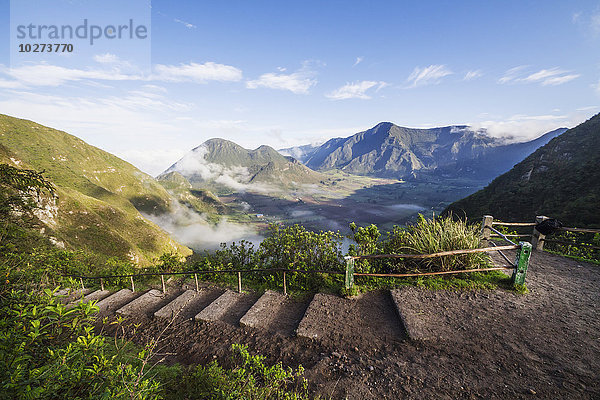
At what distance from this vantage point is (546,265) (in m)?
6.80

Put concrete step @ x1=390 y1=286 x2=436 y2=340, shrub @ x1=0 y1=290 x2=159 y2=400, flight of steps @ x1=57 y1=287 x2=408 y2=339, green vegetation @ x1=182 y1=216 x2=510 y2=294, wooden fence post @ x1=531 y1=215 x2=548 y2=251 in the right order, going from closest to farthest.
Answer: shrub @ x1=0 y1=290 x2=159 y2=400 < concrete step @ x1=390 y1=286 x2=436 y2=340 < flight of steps @ x1=57 y1=287 x2=408 y2=339 < green vegetation @ x1=182 y1=216 x2=510 y2=294 < wooden fence post @ x1=531 y1=215 x2=548 y2=251

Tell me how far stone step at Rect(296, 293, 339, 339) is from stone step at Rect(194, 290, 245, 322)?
5.94 ft

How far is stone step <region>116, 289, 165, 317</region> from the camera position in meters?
5.53

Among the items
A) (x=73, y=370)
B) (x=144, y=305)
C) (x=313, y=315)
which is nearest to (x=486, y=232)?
(x=313, y=315)

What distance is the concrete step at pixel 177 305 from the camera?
5152mm

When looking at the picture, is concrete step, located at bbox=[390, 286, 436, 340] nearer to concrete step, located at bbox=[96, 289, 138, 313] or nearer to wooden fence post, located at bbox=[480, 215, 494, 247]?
wooden fence post, located at bbox=[480, 215, 494, 247]

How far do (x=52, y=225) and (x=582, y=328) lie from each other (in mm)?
61516

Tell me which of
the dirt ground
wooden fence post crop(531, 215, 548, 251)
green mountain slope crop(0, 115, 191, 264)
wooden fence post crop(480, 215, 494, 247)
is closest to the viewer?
the dirt ground

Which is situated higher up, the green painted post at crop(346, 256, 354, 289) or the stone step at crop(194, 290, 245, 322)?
the green painted post at crop(346, 256, 354, 289)

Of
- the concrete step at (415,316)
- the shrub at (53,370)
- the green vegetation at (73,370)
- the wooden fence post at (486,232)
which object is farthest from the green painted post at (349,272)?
the wooden fence post at (486,232)

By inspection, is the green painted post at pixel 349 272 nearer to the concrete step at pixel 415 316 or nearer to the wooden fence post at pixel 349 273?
the wooden fence post at pixel 349 273

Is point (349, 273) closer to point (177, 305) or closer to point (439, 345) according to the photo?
point (439, 345)

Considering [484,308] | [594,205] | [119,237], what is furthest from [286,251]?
[119,237]

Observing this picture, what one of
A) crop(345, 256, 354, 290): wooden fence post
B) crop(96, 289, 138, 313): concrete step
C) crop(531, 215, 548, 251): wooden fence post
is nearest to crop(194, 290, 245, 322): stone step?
crop(345, 256, 354, 290): wooden fence post
